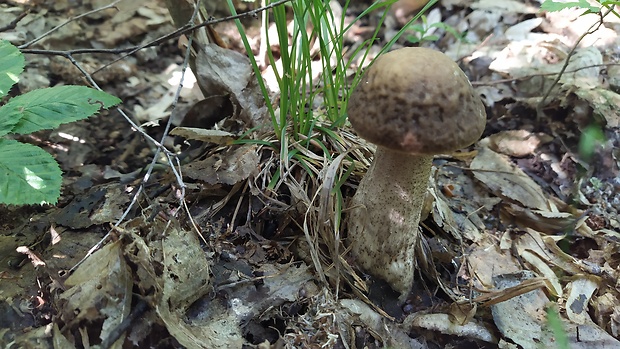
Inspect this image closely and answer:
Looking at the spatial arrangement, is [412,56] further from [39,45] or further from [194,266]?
[39,45]

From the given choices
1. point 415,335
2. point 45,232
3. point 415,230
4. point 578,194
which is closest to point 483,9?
point 578,194

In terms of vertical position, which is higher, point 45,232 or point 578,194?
point 45,232

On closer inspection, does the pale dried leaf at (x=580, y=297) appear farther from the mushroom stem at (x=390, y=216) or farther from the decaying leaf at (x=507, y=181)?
the mushroom stem at (x=390, y=216)

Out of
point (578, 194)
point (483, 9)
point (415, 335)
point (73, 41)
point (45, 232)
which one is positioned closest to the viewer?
point (415, 335)

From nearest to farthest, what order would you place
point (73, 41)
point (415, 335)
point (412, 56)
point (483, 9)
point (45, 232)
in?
point (412, 56), point (415, 335), point (45, 232), point (73, 41), point (483, 9)

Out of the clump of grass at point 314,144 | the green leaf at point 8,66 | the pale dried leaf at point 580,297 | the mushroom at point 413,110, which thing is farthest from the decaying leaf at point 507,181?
the green leaf at point 8,66

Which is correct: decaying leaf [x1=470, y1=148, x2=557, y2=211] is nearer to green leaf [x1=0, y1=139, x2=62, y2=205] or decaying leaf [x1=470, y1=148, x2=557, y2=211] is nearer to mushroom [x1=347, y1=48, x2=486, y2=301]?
mushroom [x1=347, y1=48, x2=486, y2=301]

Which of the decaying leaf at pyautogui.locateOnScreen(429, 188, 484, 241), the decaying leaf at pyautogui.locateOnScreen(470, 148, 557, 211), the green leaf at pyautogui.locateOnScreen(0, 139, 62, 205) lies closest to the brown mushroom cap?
the decaying leaf at pyautogui.locateOnScreen(429, 188, 484, 241)
